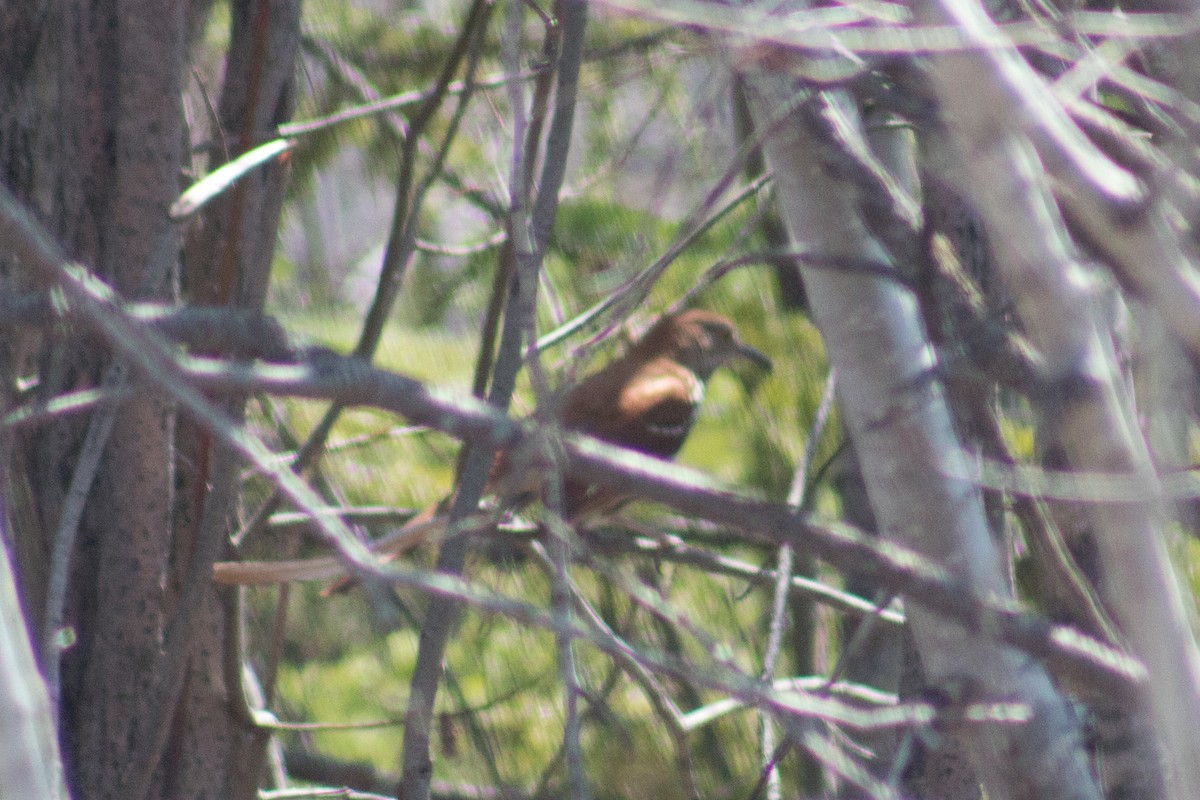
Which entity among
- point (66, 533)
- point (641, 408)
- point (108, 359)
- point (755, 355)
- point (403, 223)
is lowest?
point (641, 408)

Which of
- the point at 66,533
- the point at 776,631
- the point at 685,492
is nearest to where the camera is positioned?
the point at 685,492

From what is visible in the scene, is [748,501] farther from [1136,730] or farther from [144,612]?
[144,612]

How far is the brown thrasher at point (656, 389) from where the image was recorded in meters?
5.20

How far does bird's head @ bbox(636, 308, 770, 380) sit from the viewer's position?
204 inches

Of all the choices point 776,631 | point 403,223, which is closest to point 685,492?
point 776,631

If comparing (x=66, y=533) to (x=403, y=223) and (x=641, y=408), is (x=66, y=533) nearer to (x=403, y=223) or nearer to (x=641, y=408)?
(x=403, y=223)

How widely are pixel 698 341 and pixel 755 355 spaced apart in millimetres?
634

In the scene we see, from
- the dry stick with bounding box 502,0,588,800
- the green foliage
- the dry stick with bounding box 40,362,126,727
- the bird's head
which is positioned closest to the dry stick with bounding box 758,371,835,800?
the dry stick with bounding box 502,0,588,800

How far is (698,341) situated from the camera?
546cm

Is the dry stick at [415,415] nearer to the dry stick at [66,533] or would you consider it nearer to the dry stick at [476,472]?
the dry stick at [66,533]

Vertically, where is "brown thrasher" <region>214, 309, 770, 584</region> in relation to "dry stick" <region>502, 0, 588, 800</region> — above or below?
below

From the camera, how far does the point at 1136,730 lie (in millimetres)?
2553

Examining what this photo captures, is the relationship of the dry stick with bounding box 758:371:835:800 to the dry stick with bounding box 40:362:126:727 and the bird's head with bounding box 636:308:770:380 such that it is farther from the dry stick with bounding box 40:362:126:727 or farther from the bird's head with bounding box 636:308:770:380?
the bird's head with bounding box 636:308:770:380

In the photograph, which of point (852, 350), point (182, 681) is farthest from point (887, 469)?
point (182, 681)
